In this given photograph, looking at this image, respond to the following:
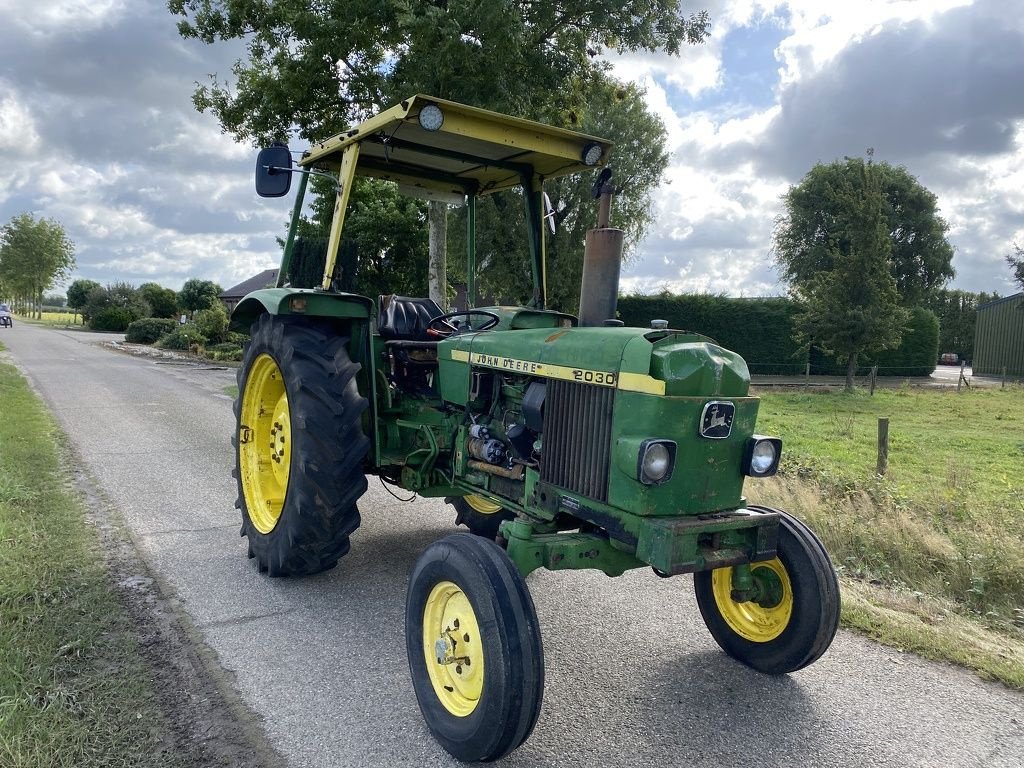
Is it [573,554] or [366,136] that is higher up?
[366,136]

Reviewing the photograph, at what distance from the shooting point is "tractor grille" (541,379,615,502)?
9.43ft

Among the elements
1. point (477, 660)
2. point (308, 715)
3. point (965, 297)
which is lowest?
point (308, 715)

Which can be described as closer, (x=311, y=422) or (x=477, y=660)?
(x=477, y=660)

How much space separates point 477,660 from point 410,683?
1.94 feet

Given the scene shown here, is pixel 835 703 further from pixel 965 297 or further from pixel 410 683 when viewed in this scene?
pixel 965 297

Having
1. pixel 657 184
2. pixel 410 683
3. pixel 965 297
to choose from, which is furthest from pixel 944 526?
pixel 965 297

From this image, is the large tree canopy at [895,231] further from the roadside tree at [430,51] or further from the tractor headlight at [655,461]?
the tractor headlight at [655,461]

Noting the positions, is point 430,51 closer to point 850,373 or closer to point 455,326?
point 455,326

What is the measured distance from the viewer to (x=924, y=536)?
15.9 feet

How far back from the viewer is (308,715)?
9.09 feet

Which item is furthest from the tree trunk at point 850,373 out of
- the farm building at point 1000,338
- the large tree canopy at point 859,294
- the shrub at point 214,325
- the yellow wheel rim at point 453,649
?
the shrub at point 214,325

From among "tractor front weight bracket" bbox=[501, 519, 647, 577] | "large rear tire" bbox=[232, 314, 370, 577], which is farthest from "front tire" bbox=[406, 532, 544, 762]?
"large rear tire" bbox=[232, 314, 370, 577]

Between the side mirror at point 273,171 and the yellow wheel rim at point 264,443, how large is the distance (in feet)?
3.26

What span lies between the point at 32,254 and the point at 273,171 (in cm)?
6617
